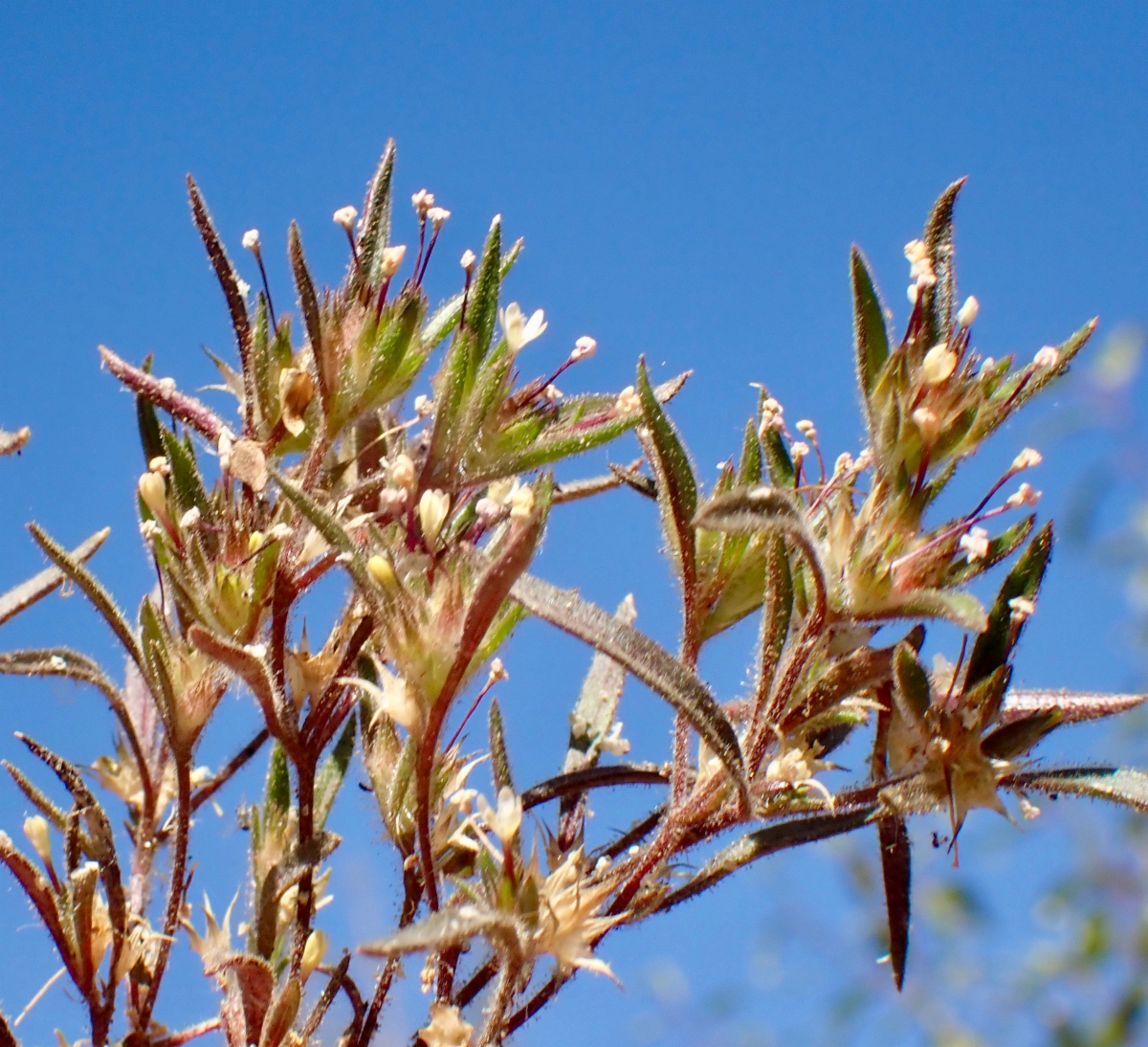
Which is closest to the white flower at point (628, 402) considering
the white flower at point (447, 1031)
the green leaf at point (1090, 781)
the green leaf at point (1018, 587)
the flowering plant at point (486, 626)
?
the flowering plant at point (486, 626)

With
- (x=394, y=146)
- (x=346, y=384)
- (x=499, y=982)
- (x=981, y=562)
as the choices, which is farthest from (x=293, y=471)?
A: (x=981, y=562)

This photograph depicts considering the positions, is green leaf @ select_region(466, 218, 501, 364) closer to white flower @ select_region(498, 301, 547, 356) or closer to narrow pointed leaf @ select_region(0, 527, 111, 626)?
white flower @ select_region(498, 301, 547, 356)

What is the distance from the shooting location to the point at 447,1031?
1.16 m

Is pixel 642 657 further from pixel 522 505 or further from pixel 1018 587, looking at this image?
pixel 1018 587

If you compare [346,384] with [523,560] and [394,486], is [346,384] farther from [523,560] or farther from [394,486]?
[523,560]

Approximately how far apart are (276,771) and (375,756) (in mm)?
246

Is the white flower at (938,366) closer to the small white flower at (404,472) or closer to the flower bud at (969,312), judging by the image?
the flower bud at (969,312)

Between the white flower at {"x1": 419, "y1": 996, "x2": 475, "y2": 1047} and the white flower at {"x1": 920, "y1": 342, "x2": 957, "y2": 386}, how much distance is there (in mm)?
837

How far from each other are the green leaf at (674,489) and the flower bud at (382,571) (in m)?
0.33

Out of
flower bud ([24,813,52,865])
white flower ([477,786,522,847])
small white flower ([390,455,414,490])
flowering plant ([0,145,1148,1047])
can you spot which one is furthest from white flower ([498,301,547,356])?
flower bud ([24,813,52,865])

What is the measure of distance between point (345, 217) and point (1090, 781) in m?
1.11

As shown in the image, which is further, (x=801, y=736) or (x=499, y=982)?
(x=801, y=736)

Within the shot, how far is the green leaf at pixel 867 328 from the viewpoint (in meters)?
1.36

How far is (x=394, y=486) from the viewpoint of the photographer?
4.17ft
